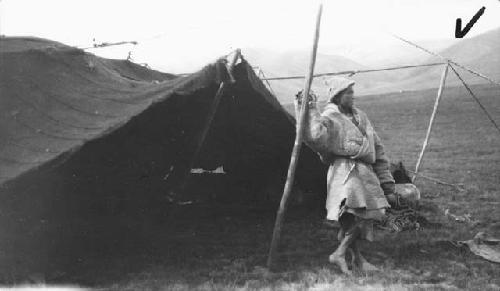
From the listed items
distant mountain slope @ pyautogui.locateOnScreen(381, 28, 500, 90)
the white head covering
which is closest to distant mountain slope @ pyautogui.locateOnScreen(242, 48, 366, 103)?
distant mountain slope @ pyautogui.locateOnScreen(381, 28, 500, 90)

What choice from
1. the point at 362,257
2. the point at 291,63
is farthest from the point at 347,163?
the point at 291,63

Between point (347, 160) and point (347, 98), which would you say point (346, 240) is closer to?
point (347, 160)

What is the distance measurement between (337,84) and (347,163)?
796mm

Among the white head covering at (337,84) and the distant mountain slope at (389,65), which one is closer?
the white head covering at (337,84)

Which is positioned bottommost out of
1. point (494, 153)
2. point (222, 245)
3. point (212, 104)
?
point (222, 245)

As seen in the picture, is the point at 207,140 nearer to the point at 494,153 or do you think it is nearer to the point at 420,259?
the point at 420,259

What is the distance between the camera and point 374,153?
5203 mm

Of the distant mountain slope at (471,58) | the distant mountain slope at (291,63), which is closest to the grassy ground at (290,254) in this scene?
the distant mountain slope at (471,58)

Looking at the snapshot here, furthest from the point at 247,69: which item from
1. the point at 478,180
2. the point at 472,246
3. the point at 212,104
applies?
the point at 478,180

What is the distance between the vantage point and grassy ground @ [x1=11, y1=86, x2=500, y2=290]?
15.3 feet

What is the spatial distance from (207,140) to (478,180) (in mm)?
6177

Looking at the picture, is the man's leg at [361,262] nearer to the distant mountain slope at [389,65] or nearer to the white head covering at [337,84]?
the white head covering at [337,84]

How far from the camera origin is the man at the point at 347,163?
16.2 ft

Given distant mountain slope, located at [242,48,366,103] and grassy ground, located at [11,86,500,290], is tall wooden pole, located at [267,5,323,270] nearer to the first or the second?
grassy ground, located at [11,86,500,290]
